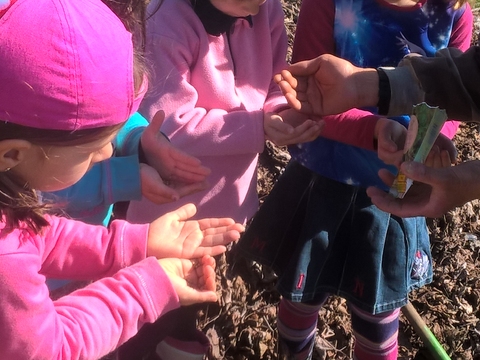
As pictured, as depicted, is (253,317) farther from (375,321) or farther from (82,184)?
(82,184)

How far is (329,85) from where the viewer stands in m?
1.77

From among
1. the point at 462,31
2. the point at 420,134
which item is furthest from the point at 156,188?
the point at 462,31

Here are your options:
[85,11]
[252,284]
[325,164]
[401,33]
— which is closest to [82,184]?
[85,11]

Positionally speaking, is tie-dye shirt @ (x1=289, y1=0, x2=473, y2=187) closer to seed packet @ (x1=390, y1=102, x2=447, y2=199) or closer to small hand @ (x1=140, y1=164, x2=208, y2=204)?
seed packet @ (x1=390, y1=102, x2=447, y2=199)

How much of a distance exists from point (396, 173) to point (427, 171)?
32 cm

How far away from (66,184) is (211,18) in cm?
75

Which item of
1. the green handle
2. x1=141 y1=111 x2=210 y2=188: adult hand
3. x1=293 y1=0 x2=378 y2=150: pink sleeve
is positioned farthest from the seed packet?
the green handle

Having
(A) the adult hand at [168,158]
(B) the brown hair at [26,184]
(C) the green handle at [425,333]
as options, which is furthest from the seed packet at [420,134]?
(C) the green handle at [425,333]

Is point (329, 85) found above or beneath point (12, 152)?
beneath

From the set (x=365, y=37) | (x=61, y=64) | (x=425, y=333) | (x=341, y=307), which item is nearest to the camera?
(x=61, y=64)

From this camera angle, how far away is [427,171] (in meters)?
1.54

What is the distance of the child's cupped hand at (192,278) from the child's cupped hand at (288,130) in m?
0.46

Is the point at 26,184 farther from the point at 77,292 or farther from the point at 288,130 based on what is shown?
the point at 288,130

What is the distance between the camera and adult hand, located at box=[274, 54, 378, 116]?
1.72 metres
